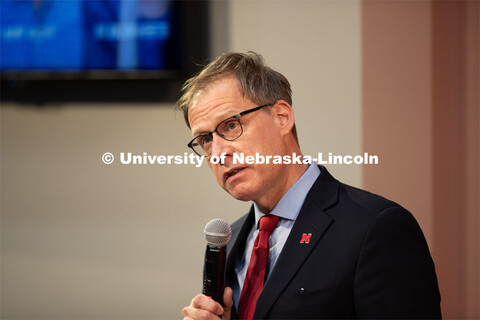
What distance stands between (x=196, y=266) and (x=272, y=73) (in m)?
1.70

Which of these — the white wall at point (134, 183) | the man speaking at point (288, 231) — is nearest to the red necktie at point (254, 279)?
the man speaking at point (288, 231)

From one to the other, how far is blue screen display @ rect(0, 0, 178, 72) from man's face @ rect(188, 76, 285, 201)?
4.97 ft

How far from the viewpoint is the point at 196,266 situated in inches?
131

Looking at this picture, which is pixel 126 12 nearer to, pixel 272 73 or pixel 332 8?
pixel 332 8

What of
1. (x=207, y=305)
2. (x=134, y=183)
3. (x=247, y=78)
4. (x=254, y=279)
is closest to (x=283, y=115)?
(x=247, y=78)

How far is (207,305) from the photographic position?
64.0 inches

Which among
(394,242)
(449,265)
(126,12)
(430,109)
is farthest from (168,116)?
(394,242)

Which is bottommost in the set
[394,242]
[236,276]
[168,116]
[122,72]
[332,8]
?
[236,276]

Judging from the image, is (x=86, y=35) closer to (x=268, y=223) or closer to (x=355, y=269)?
(x=268, y=223)

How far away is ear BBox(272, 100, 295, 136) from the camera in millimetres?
1886

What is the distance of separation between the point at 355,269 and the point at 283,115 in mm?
574

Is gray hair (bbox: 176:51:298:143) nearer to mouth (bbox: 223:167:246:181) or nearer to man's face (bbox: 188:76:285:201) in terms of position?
man's face (bbox: 188:76:285:201)

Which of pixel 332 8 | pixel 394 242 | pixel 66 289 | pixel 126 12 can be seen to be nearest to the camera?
pixel 394 242
